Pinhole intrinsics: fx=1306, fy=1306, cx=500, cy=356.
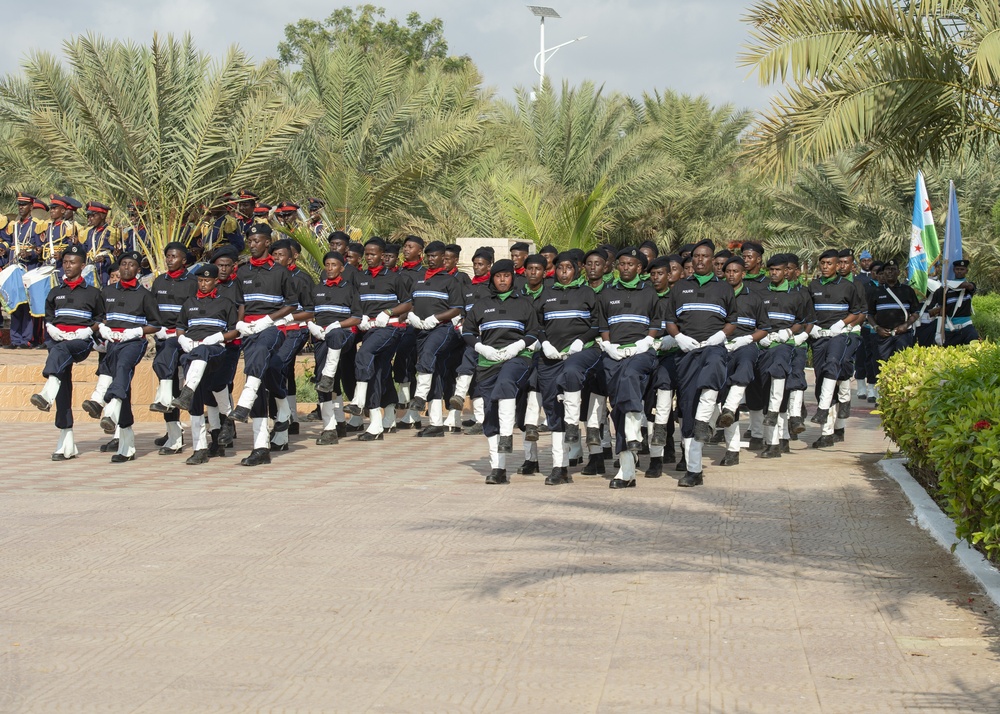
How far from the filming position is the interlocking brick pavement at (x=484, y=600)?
5.38 m

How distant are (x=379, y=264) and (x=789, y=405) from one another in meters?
4.79

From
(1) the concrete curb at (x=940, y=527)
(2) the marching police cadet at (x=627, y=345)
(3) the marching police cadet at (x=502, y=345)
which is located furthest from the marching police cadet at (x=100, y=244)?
(1) the concrete curb at (x=940, y=527)

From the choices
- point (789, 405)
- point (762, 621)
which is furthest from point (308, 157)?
point (762, 621)

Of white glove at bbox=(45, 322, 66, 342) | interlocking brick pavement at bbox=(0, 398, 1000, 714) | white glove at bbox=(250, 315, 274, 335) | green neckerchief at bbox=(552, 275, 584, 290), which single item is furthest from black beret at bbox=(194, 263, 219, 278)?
Answer: green neckerchief at bbox=(552, 275, 584, 290)

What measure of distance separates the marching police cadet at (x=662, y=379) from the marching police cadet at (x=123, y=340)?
4.97 m

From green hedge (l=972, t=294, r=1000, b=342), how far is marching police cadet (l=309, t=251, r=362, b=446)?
13.8m

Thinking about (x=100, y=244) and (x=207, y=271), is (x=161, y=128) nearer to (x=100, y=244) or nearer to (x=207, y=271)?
(x=100, y=244)

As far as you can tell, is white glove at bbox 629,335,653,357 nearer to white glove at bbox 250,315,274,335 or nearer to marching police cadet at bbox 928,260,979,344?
white glove at bbox 250,315,274,335

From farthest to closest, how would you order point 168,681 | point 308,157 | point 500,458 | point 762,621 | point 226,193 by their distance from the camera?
point 308,157 → point 226,193 → point 500,458 → point 762,621 → point 168,681

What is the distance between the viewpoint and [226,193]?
63.5 feet

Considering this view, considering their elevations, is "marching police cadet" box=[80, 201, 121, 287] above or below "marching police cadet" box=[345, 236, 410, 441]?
above

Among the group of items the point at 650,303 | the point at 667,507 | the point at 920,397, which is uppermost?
the point at 650,303

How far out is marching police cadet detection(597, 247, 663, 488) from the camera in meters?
10.9

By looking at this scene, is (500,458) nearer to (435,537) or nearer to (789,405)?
(435,537)
